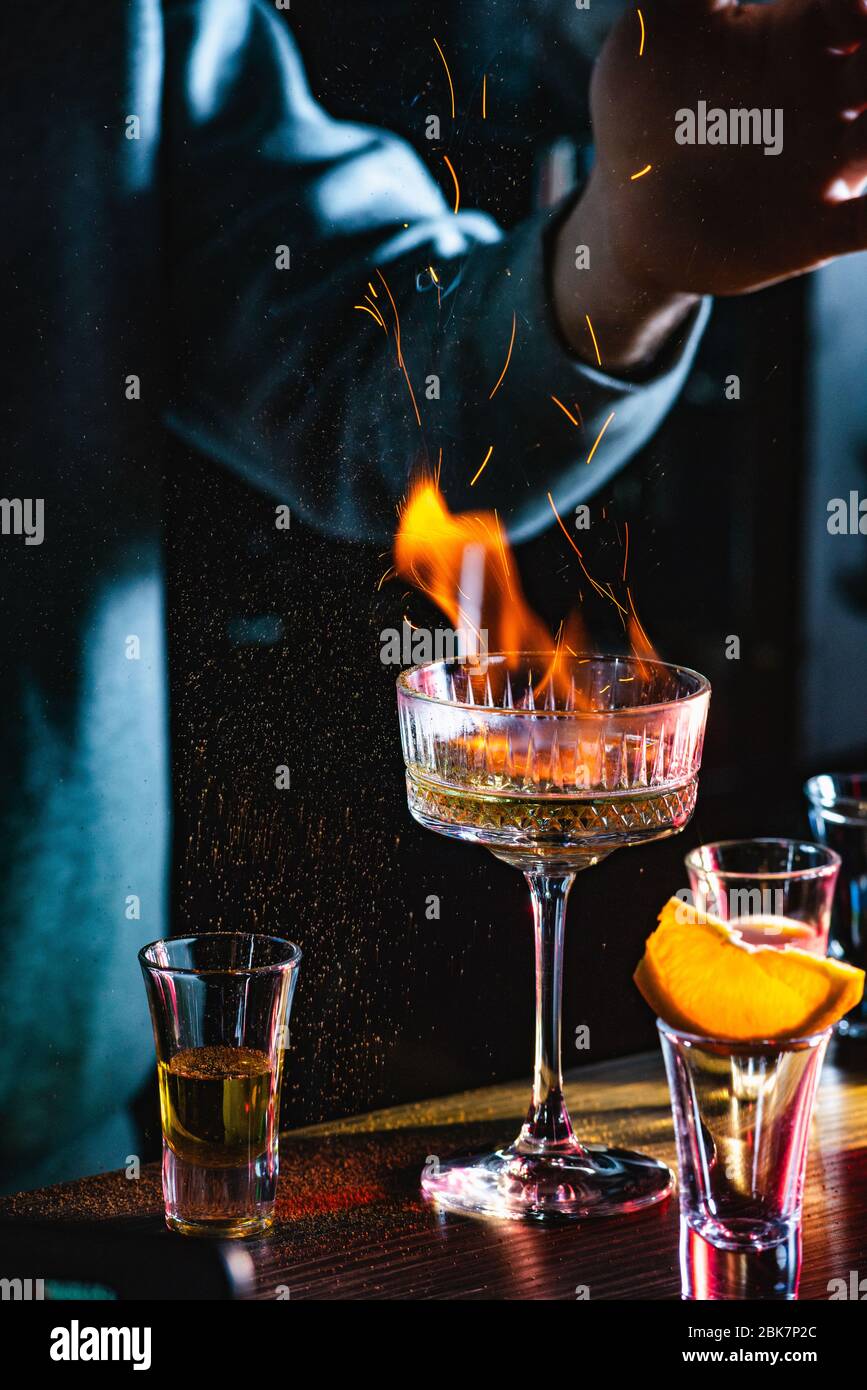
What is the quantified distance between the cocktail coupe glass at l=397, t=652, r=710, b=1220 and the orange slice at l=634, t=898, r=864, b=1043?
0.37 ft

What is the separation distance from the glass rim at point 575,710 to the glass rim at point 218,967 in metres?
0.20

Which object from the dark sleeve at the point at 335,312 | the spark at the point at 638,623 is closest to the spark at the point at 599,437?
the dark sleeve at the point at 335,312

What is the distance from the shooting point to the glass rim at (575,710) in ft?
4.33

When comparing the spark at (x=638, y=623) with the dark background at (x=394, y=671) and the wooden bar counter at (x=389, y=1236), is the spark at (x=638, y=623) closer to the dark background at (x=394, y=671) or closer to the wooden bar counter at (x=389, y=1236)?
the dark background at (x=394, y=671)

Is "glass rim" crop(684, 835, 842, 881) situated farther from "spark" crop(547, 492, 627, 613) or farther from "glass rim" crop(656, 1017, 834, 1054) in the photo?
"glass rim" crop(656, 1017, 834, 1054)

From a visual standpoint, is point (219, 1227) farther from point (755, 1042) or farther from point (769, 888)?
point (769, 888)

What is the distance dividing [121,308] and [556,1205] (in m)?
0.73

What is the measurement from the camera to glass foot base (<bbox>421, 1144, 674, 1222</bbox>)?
4.59ft

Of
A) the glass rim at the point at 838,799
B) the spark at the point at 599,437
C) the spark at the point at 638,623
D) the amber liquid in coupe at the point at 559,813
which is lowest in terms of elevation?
the glass rim at the point at 838,799

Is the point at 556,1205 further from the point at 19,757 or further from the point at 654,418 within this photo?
the point at 654,418

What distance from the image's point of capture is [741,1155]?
1238 millimetres

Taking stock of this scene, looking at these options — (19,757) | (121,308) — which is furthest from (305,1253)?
(121,308)

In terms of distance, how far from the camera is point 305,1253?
1.33 metres
